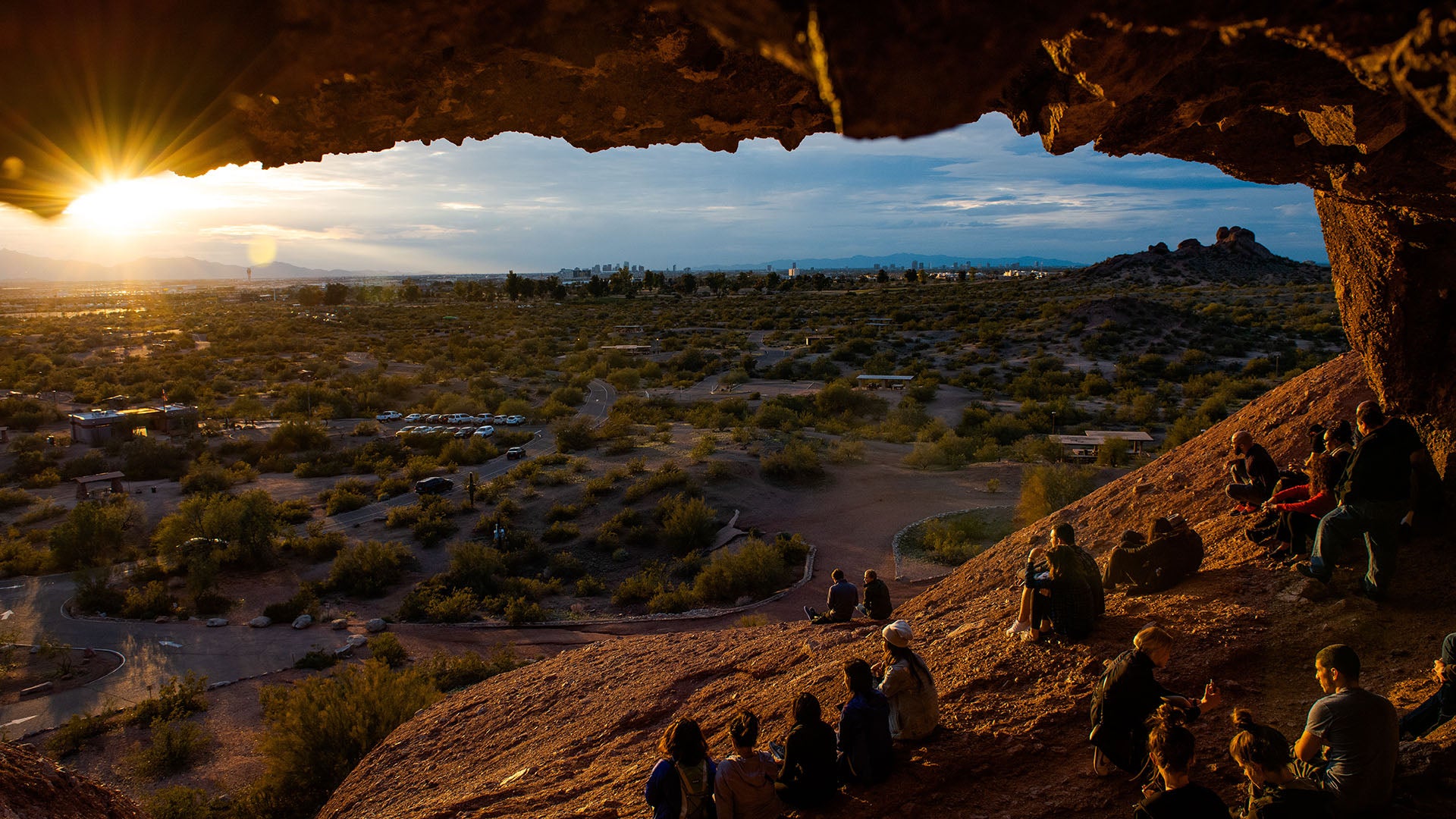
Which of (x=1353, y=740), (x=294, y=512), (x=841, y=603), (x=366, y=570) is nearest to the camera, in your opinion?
(x=1353, y=740)

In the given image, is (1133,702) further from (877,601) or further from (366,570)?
(366,570)

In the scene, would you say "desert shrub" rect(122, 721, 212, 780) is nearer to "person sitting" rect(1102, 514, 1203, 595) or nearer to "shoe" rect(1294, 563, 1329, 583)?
"person sitting" rect(1102, 514, 1203, 595)

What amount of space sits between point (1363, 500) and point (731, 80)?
5.65 meters

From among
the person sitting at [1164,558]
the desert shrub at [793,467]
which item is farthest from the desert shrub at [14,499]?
the person sitting at [1164,558]

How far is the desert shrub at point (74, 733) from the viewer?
11.7 m

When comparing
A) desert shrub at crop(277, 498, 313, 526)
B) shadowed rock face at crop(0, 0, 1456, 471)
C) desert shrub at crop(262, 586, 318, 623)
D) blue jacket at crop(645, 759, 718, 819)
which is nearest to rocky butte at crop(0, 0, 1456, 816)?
shadowed rock face at crop(0, 0, 1456, 471)

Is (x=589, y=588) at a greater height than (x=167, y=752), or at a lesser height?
greater

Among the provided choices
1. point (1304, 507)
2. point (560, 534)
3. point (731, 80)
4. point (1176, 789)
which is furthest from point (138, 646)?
point (1304, 507)

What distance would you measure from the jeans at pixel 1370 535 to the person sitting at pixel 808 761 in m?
4.20

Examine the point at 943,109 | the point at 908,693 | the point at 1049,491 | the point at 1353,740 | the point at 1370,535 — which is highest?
the point at 943,109

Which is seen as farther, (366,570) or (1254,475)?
(366,570)

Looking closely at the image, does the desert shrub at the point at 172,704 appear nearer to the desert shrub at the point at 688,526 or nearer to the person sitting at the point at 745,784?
the desert shrub at the point at 688,526

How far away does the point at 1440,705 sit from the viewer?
15.0 feet

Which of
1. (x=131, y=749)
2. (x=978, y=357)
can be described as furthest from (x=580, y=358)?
(x=131, y=749)
